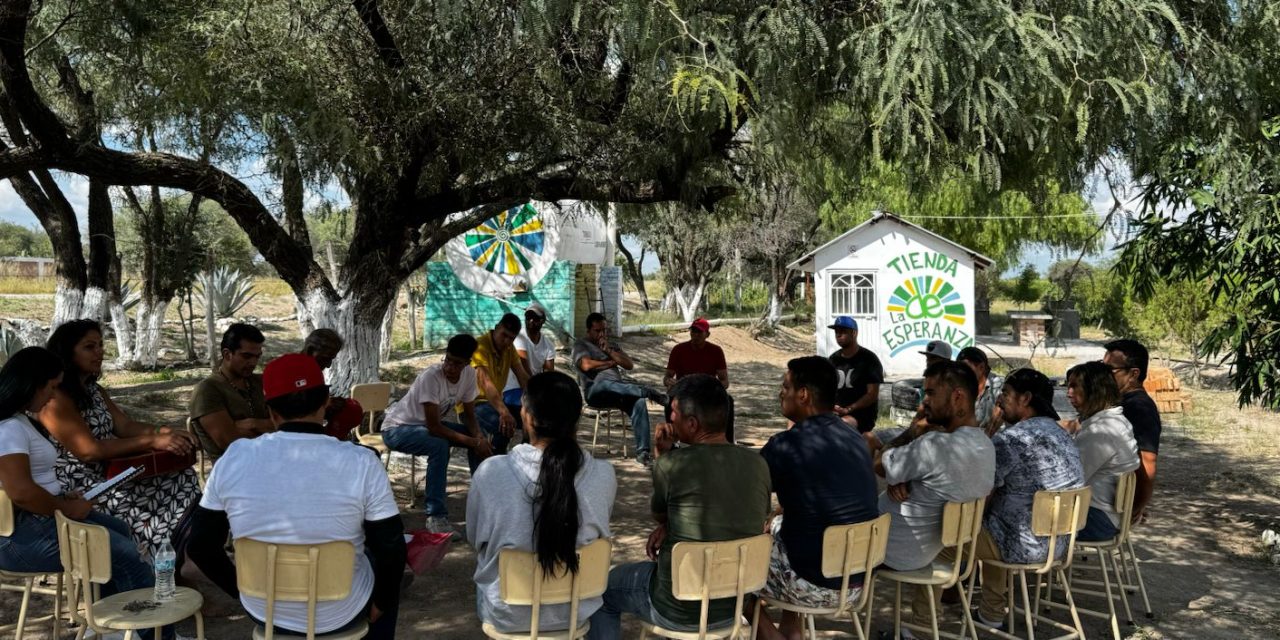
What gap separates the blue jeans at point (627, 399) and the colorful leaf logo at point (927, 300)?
37.4 feet

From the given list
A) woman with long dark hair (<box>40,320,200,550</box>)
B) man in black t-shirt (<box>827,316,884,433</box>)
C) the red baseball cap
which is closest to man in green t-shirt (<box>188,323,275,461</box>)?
woman with long dark hair (<box>40,320,200,550</box>)

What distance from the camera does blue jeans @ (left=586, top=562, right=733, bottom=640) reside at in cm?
367

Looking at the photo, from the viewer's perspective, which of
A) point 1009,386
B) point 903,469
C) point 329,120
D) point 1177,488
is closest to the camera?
point 903,469

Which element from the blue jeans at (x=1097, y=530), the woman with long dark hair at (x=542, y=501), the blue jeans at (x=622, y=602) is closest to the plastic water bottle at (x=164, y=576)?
the woman with long dark hair at (x=542, y=501)

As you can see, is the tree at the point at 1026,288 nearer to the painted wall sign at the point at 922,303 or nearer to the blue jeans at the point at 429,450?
the painted wall sign at the point at 922,303

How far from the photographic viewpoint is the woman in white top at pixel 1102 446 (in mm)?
4805

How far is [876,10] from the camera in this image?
5582mm

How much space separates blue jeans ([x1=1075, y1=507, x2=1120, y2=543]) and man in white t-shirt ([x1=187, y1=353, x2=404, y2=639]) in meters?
3.50

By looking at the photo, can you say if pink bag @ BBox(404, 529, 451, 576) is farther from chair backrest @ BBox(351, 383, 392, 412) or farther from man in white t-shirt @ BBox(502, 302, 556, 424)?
man in white t-shirt @ BBox(502, 302, 556, 424)

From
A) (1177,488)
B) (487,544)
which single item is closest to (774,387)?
(1177,488)

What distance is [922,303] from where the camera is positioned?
61.5ft

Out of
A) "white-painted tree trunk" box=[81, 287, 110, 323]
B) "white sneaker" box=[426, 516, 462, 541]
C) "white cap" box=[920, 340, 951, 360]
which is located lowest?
"white sneaker" box=[426, 516, 462, 541]

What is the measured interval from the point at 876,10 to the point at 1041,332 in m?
22.6

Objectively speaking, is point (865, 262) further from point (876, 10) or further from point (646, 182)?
point (876, 10)
